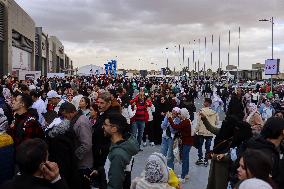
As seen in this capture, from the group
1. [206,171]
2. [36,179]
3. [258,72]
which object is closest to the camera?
[36,179]

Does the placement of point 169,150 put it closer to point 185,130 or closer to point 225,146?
point 185,130


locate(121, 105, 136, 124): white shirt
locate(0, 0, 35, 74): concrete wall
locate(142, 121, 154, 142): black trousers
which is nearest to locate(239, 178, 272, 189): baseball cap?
locate(121, 105, 136, 124): white shirt

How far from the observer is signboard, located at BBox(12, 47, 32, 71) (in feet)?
137

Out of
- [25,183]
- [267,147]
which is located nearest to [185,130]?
[267,147]

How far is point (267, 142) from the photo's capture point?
492 centimetres

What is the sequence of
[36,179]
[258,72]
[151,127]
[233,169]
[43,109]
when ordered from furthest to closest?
[258,72] < [151,127] < [43,109] < [233,169] < [36,179]

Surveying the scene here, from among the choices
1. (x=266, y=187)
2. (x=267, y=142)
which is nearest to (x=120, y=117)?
(x=267, y=142)

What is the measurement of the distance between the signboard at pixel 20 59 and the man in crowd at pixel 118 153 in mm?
33526

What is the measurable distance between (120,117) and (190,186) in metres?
4.68

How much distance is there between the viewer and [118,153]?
455 cm

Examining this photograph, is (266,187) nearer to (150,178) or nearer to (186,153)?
(150,178)

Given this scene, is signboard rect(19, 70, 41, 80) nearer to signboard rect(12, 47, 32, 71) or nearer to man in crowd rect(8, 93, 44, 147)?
signboard rect(12, 47, 32, 71)

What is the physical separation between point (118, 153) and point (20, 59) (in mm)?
42758

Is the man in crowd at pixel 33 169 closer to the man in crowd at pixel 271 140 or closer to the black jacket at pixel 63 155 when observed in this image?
the black jacket at pixel 63 155
